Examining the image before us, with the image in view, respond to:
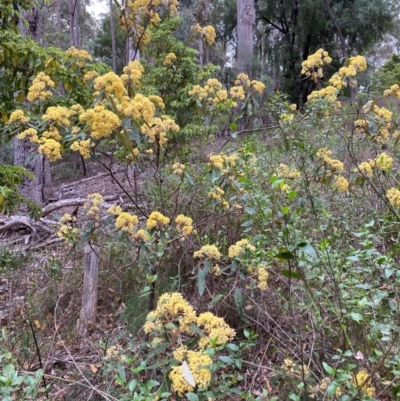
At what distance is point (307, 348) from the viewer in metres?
1.79

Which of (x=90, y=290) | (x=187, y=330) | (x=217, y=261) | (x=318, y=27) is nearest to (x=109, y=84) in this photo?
(x=217, y=261)

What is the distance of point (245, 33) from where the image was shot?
33.1 ft

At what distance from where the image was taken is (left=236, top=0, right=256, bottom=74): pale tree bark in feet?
32.6

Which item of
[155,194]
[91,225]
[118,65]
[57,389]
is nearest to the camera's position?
[91,225]

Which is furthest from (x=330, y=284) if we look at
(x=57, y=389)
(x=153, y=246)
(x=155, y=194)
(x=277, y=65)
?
(x=277, y=65)

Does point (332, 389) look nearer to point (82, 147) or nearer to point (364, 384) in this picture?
point (364, 384)

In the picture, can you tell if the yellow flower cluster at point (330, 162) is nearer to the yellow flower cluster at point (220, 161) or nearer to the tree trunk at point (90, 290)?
the yellow flower cluster at point (220, 161)

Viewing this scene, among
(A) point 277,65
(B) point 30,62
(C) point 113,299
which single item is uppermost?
(A) point 277,65

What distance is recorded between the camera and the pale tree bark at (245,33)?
9930 millimetres

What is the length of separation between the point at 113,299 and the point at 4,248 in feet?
5.93

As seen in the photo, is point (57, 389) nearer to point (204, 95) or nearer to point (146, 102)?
point (146, 102)

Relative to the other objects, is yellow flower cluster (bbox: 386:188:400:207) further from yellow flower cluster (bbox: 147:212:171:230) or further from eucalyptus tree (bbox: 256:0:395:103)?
eucalyptus tree (bbox: 256:0:395:103)

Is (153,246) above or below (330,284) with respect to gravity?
above

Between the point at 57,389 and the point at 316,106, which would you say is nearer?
the point at 57,389
